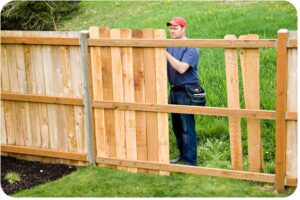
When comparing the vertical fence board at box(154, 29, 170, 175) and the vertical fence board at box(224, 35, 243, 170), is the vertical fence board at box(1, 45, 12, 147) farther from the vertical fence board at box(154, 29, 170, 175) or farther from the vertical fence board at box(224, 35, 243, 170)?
the vertical fence board at box(224, 35, 243, 170)

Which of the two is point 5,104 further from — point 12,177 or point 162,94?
point 162,94

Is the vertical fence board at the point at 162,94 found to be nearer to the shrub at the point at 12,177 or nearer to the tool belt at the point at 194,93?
the tool belt at the point at 194,93

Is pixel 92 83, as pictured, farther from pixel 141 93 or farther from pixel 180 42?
pixel 180 42

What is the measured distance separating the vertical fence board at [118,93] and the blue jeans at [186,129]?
60cm

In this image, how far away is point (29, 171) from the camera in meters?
6.58

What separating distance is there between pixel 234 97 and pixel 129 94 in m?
1.19

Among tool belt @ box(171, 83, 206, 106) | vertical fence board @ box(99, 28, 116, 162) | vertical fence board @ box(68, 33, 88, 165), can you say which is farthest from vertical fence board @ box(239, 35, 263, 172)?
vertical fence board @ box(68, 33, 88, 165)

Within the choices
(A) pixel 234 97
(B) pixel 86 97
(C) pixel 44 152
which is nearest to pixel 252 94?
(A) pixel 234 97

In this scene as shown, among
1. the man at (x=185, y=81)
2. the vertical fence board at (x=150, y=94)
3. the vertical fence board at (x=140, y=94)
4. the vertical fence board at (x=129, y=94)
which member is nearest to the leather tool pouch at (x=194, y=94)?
the man at (x=185, y=81)

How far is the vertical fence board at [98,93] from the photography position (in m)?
6.17

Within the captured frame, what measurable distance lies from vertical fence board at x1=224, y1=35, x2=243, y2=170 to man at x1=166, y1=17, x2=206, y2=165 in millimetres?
444

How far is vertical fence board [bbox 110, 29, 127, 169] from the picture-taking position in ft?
19.8

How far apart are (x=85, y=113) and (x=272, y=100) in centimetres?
262

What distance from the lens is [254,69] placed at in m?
5.49
